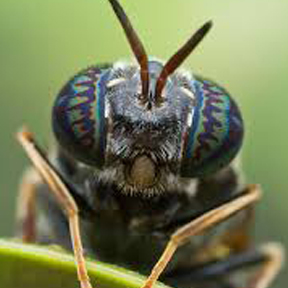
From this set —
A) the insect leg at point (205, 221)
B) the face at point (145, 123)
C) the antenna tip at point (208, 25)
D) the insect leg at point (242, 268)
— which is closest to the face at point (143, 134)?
the face at point (145, 123)

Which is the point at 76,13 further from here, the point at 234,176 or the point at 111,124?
the point at 111,124

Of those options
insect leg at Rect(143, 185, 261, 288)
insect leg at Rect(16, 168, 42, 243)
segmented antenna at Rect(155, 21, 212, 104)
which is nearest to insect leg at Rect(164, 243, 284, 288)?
insect leg at Rect(143, 185, 261, 288)

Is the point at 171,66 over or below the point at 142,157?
over

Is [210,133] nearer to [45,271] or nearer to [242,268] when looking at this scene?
[45,271]

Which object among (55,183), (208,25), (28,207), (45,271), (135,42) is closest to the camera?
(45,271)

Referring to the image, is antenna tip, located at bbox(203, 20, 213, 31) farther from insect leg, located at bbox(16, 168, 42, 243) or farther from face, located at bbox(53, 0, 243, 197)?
insect leg, located at bbox(16, 168, 42, 243)

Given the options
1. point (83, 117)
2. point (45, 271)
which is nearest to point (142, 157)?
point (83, 117)

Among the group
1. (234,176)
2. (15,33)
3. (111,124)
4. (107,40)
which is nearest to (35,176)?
(234,176)
